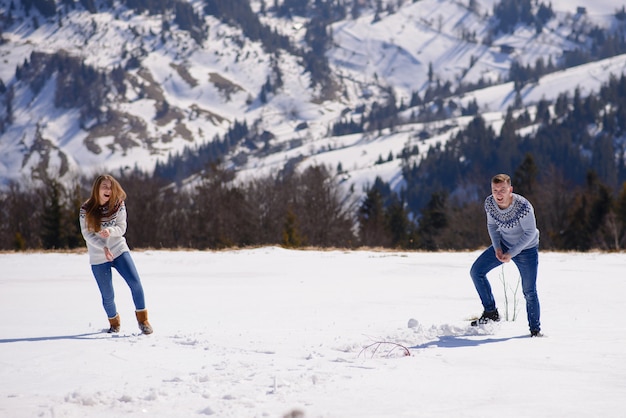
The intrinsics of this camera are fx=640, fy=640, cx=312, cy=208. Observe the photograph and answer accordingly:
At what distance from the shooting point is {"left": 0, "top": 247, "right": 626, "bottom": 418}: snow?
559 cm

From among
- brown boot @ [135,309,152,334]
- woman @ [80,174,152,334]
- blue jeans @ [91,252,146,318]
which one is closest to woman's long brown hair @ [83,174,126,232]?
woman @ [80,174,152,334]

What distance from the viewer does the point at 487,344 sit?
26.9ft

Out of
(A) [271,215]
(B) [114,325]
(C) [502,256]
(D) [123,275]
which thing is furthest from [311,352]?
(A) [271,215]

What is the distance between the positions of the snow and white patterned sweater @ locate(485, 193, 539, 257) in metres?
1.26

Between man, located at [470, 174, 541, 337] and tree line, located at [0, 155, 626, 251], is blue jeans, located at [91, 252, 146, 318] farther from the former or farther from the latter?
tree line, located at [0, 155, 626, 251]

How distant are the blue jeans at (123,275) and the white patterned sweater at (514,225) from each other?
193 inches

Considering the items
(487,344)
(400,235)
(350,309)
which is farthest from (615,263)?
(400,235)

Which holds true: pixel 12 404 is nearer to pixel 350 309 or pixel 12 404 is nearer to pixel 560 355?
pixel 560 355

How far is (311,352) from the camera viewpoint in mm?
→ 7668

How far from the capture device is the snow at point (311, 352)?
5.59m

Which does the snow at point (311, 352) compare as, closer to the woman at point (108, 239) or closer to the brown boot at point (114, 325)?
the brown boot at point (114, 325)

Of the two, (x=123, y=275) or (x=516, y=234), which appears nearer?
(x=516, y=234)

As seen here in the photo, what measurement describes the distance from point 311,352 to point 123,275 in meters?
3.14

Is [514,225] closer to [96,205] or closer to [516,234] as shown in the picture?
[516,234]
